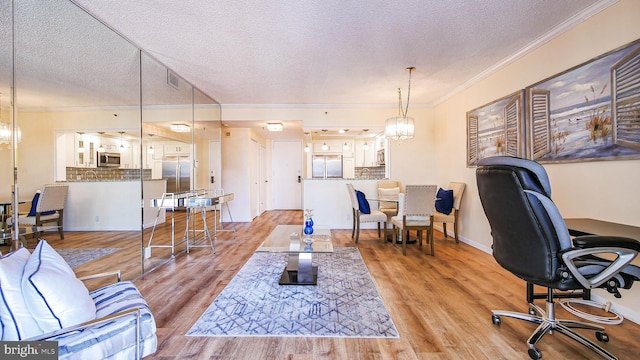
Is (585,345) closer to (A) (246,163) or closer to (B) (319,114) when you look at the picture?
(B) (319,114)

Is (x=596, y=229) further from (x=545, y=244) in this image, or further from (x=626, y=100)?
(x=626, y=100)

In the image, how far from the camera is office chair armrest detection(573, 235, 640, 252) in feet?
4.67

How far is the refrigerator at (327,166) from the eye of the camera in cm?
823

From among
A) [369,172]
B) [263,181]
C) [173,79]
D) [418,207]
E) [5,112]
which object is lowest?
[418,207]

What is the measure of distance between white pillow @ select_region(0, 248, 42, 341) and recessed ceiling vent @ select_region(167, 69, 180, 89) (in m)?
3.17

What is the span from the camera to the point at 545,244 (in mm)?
1551

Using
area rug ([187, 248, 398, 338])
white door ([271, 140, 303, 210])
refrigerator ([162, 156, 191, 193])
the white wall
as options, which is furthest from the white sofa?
white door ([271, 140, 303, 210])

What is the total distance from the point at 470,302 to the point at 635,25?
2.53 m

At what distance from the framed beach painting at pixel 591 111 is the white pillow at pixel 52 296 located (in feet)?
12.0

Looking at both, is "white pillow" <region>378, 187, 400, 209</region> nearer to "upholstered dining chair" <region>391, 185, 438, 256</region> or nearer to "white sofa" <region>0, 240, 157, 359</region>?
"upholstered dining chair" <region>391, 185, 438, 256</region>

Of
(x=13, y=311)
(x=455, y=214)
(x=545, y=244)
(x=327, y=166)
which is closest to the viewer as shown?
(x=13, y=311)

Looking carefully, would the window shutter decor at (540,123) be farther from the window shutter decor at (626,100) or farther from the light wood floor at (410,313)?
the light wood floor at (410,313)

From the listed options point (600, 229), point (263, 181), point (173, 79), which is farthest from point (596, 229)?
point (263, 181)

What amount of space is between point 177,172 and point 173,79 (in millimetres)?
1337
